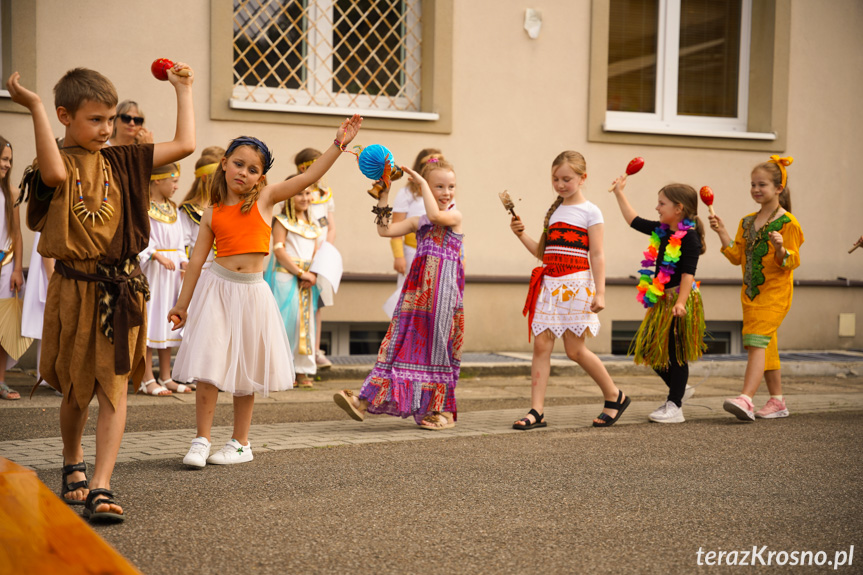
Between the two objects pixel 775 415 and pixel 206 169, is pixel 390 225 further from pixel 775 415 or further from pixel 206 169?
pixel 775 415

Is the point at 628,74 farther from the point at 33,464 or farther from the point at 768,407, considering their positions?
the point at 33,464

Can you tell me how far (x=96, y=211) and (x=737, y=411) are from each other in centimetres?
462

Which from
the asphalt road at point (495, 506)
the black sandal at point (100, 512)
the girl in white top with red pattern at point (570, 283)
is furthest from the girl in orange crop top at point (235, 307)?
the girl in white top with red pattern at point (570, 283)

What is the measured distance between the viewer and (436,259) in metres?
6.30

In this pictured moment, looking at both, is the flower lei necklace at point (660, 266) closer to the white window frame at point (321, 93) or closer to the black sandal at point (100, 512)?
the white window frame at point (321, 93)

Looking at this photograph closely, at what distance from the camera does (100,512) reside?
3.76m

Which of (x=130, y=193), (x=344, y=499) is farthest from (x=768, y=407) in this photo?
(x=130, y=193)

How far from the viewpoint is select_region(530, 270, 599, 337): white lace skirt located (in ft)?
21.0

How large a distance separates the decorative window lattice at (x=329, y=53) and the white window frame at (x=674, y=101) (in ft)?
8.52

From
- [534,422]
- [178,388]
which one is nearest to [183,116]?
[534,422]

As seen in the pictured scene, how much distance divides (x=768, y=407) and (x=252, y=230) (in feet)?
13.8

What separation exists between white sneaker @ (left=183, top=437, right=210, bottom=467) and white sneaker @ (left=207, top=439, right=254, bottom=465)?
0.07 metres

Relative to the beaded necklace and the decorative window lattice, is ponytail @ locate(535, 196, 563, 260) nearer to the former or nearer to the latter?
the beaded necklace

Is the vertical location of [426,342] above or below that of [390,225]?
below
